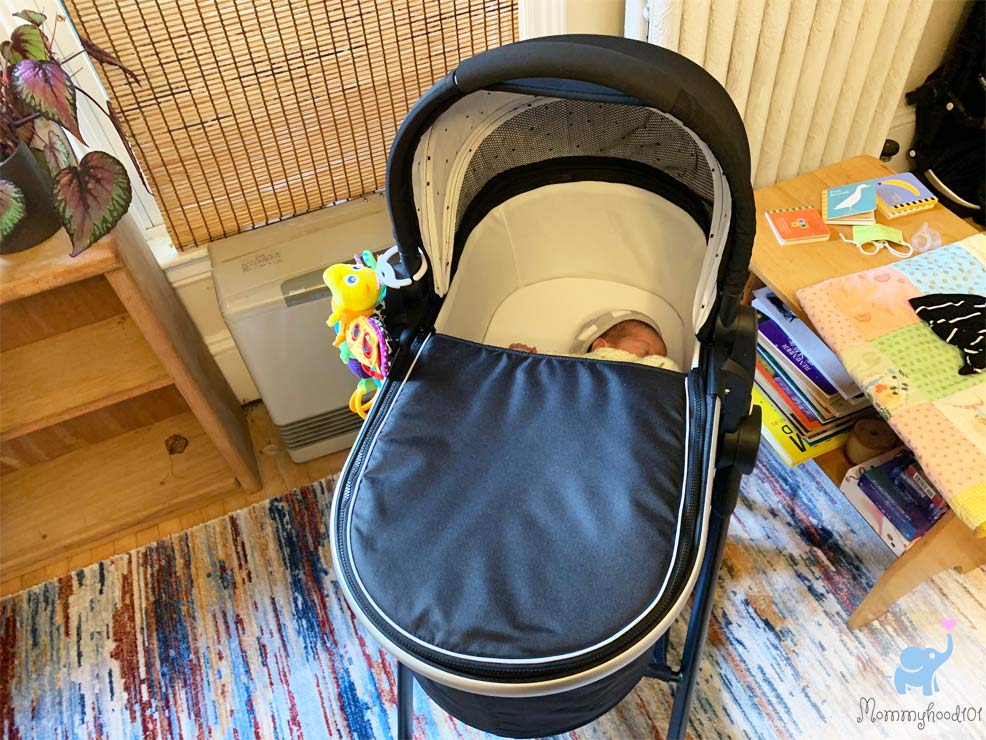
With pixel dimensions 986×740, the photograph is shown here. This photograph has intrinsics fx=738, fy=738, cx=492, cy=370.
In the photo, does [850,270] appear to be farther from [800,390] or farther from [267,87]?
[267,87]

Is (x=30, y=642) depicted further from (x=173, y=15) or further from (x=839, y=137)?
(x=839, y=137)

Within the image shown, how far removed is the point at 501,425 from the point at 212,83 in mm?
779

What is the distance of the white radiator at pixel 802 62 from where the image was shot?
1.27 m

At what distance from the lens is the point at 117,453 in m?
1.61

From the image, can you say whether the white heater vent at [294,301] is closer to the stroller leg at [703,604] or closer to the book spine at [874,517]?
the stroller leg at [703,604]

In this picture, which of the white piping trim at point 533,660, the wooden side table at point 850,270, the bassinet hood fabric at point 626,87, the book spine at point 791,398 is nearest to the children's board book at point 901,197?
the wooden side table at point 850,270

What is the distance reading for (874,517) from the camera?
49.3 inches

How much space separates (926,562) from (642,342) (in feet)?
1.85

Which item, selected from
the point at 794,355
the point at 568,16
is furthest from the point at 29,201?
the point at 794,355

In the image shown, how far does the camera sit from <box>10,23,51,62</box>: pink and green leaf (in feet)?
3.09

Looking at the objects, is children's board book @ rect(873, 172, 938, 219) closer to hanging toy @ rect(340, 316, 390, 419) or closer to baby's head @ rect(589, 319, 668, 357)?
baby's head @ rect(589, 319, 668, 357)

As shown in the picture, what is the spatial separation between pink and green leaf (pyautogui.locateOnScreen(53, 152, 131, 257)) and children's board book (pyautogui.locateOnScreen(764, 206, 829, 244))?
1.08 meters

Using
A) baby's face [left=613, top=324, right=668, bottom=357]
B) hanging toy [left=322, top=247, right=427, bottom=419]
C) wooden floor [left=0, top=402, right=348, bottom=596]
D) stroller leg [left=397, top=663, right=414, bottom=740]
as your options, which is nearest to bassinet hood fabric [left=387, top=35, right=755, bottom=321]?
hanging toy [left=322, top=247, right=427, bottom=419]

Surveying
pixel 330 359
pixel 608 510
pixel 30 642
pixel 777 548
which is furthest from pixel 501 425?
pixel 30 642
